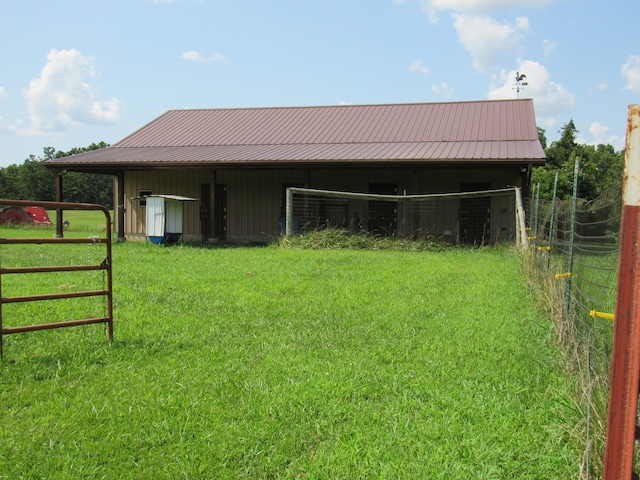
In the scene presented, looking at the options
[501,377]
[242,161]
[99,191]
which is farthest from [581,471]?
[99,191]

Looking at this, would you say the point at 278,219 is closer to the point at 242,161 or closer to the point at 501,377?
the point at 242,161

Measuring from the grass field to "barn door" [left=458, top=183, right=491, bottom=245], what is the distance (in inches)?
453

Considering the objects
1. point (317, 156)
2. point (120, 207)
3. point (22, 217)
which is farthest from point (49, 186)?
point (317, 156)

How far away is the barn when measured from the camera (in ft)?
58.3

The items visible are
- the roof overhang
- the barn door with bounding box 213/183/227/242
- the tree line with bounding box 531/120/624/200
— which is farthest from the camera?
the tree line with bounding box 531/120/624/200

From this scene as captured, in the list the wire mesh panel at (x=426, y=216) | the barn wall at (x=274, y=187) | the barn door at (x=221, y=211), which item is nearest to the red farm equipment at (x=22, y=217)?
the barn wall at (x=274, y=187)

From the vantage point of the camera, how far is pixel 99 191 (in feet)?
242

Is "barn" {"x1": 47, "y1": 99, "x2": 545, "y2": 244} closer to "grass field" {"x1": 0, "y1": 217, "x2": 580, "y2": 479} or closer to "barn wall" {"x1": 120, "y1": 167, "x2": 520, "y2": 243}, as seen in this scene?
"barn wall" {"x1": 120, "y1": 167, "x2": 520, "y2": 243}

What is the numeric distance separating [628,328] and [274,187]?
62.0 feet

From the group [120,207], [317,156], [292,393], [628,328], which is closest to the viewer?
[628,328]

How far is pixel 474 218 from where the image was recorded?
18609 millimetres

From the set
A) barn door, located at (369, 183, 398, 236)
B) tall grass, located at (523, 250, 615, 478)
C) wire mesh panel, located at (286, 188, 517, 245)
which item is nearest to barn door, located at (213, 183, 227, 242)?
wire mesh panel, located at (286, 188, 517, 245)

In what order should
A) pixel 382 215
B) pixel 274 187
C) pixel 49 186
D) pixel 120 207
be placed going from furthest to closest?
1. pixel 49 186
2. pixel 274 187
3. pixel 120 207
4. pixel 382 215

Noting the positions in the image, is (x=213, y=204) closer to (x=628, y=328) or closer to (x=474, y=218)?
(x=474, y=218)
